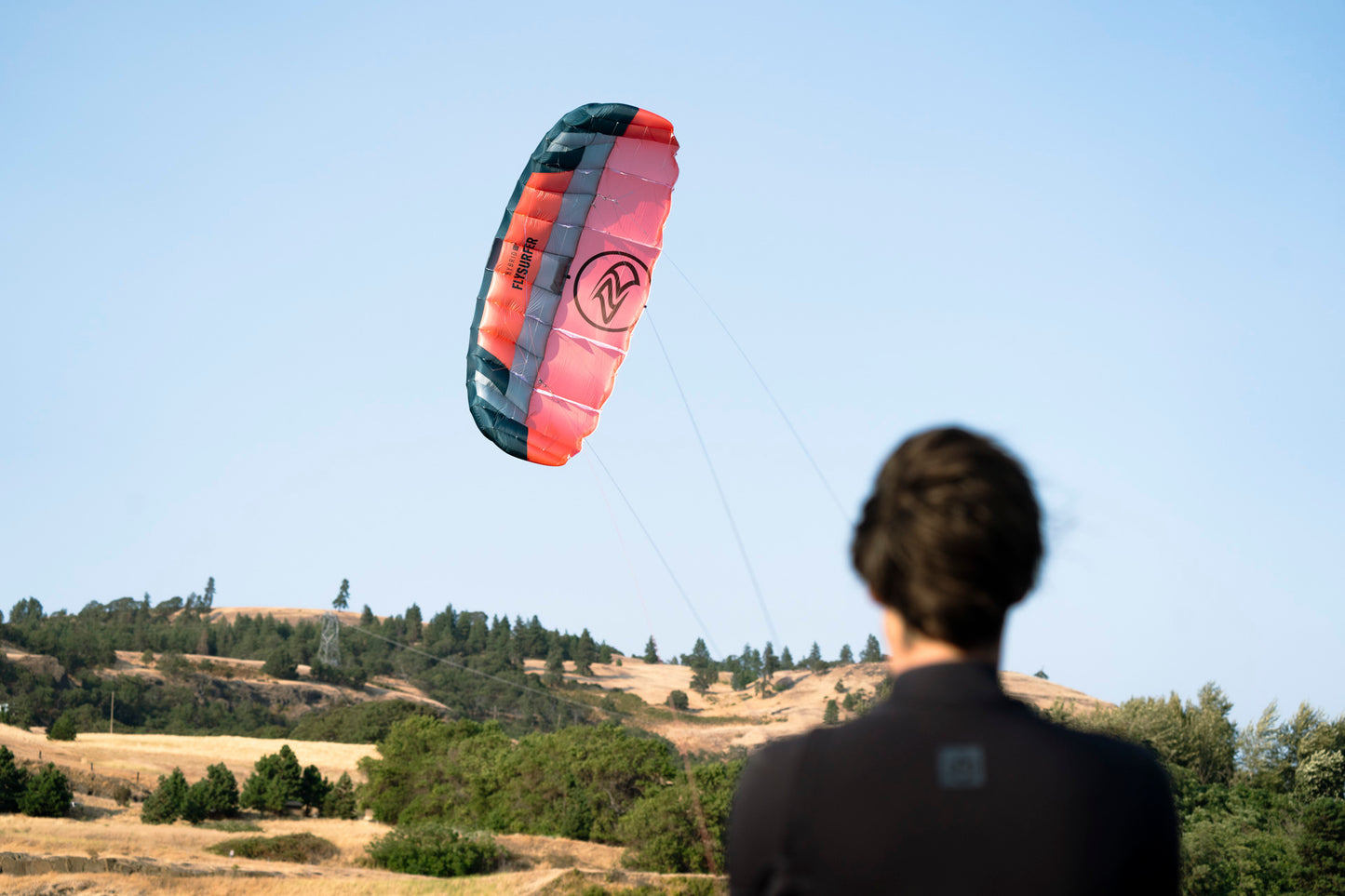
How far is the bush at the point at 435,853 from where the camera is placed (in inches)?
1208

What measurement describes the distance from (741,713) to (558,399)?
97269 mm

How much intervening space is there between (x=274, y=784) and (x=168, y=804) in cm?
465

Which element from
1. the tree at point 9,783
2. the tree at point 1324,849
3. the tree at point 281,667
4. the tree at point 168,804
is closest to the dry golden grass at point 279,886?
the tree at point 168,804

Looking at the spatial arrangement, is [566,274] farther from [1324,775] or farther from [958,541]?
[1324,775]

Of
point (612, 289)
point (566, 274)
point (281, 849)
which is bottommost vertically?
point (281, 849)

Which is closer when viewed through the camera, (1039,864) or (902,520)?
(1039,864)

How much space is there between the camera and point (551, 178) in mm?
13039

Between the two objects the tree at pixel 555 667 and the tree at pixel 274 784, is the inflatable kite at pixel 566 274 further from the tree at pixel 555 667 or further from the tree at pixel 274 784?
the tree at pixel 555 667

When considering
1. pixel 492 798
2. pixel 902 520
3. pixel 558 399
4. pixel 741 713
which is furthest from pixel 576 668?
pixel 902 520

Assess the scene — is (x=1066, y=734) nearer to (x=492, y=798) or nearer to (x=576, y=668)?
(x=492, y=798)

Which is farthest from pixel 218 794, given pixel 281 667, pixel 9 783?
pixel 281 667

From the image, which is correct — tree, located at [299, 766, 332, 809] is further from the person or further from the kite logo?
the person

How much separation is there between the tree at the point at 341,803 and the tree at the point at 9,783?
11825mm

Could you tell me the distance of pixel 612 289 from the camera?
13312mm
